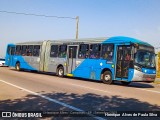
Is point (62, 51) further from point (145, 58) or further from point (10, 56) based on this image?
point (10, 56)

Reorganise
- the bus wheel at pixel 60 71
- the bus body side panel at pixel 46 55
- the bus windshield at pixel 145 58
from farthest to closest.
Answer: the bus body side panel at pixel 46 55 → the bus wheel at pixel 60 71 → the bus windshield at pixel 145 58

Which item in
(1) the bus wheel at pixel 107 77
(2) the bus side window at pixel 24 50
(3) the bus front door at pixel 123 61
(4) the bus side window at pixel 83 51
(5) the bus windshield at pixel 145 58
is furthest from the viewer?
(2) the bus side window at pixel 24 50

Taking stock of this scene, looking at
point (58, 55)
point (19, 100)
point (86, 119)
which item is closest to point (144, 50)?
point (58, 55)

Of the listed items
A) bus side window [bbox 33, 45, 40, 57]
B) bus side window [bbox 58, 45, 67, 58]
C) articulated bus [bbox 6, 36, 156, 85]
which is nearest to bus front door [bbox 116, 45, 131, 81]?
articulated bus [bbox 6, 36, 156, 85]

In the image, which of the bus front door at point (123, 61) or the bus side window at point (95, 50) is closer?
the bus front door at point (123, 61)

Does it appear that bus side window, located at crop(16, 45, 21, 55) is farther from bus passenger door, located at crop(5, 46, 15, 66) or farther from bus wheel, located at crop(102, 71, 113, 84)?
bus wheel, located at crop(102, 71, 113, 84)

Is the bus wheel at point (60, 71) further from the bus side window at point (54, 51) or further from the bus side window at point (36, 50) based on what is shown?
the bus side window at point (36, 50)

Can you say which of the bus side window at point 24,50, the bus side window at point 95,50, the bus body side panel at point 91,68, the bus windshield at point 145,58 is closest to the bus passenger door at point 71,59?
the bus body side panel at point 91,68

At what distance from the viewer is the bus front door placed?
18531 mm

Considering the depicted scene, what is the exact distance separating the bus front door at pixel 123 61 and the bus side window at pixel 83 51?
10.8ft

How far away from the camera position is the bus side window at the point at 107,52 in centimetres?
1971

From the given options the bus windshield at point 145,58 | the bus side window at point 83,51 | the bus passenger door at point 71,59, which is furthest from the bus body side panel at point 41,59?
the bus windshield at point 145,58

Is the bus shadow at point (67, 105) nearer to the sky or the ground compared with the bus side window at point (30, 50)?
nearer to the ground

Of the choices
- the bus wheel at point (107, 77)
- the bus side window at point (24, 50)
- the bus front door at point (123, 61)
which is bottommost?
the bus wheel at point (107, 77)
